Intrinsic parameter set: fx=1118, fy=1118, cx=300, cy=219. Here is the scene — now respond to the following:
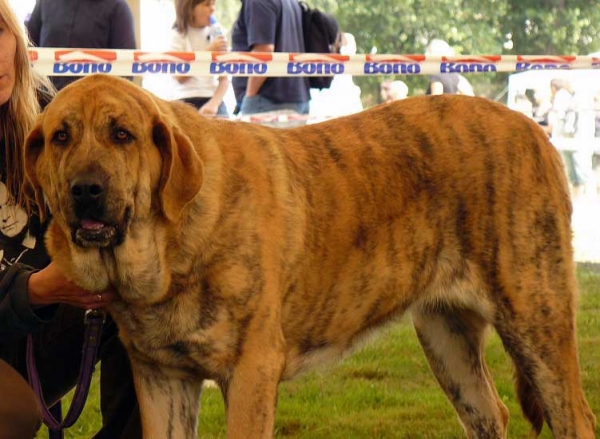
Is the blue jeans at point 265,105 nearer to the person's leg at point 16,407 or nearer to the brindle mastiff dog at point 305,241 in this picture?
the brindle mastiff dog at point 305,241

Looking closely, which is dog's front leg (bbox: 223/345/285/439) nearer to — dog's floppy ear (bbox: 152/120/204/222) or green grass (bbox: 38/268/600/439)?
dog's floppy ear (bbox: 152/120/204/222)

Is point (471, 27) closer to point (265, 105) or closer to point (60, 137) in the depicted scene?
point (265, 105)

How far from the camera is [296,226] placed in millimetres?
3359

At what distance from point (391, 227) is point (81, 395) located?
3.67ft

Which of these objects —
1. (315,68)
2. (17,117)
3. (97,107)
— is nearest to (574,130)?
(315,68)

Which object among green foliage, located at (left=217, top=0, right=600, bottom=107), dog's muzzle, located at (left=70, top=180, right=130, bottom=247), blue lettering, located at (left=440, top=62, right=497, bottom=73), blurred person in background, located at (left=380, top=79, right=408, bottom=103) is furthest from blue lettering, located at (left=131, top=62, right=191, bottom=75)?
green foliage, located at (left=217, top=0, right=600, bottom=107)

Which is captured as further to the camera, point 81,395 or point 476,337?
point 476,337

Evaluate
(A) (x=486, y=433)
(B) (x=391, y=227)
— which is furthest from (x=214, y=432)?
(B) (x=391, y=227)

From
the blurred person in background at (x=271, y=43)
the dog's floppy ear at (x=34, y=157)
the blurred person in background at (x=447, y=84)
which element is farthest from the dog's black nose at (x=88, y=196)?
the blurred person in background at (x=447, y=84)

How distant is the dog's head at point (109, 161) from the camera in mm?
2877

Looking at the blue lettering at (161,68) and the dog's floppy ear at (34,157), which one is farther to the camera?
the blue lettering at (161,68)

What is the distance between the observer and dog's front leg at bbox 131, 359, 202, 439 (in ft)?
11.0

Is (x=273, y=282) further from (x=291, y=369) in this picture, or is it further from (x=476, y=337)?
(x=476, y=337)

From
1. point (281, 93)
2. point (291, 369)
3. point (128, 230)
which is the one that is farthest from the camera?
point (281, 93)
